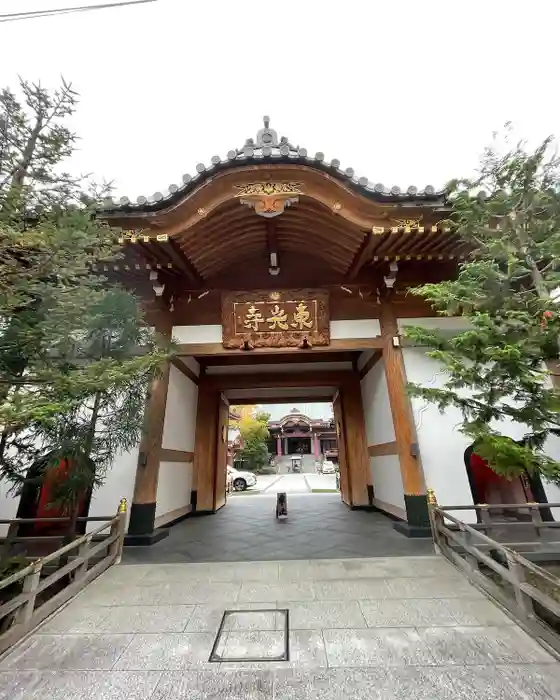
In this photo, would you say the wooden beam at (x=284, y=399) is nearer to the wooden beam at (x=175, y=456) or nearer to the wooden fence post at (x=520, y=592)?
the wooden beam at (x=175, y=456)

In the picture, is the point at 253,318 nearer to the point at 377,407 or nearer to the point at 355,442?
the point at 377,407

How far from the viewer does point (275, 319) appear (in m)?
6.06

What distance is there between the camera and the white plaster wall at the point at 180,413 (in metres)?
6.09

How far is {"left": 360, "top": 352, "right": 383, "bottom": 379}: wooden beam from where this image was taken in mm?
6488

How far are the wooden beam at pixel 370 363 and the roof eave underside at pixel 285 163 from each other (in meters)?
2.72

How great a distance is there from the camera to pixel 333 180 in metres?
5.02

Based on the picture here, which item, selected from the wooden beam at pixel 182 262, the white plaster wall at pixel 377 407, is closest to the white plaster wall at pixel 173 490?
the wooden beam at pixel 182 262

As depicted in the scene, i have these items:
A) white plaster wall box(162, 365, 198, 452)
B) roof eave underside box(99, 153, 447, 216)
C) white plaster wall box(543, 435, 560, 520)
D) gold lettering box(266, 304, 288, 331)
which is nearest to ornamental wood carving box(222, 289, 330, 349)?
gold lettering box(266, 304, 288, 331)

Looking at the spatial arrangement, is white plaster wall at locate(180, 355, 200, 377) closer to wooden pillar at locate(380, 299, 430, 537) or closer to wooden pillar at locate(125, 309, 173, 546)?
wooden pillar at locate(125, 309, 173, 546)

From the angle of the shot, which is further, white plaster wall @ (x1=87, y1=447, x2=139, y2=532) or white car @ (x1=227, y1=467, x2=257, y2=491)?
white car @ (x1=227, y1=467, x2=257, y2=491)

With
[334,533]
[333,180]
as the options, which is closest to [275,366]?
[334,533]

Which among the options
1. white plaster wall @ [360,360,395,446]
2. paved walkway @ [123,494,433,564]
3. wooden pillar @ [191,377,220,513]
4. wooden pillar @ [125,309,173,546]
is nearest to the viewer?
paved walkway @ [123,494,433,564]

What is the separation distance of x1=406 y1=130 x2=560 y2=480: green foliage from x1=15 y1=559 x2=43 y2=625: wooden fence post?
3.89 meters

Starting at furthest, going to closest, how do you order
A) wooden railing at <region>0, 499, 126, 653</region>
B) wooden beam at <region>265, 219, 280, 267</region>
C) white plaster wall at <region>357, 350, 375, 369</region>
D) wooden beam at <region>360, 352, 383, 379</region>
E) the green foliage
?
white plaster wall at <region>357, 350, 375, 369</region> < wooden beam at <region>360, 352, 383, 379</region> < wooden beam at <region>265, 219, 280, 267</region> < the green foliage < wooden railing at <region>0, 499, 126, 653</region>
